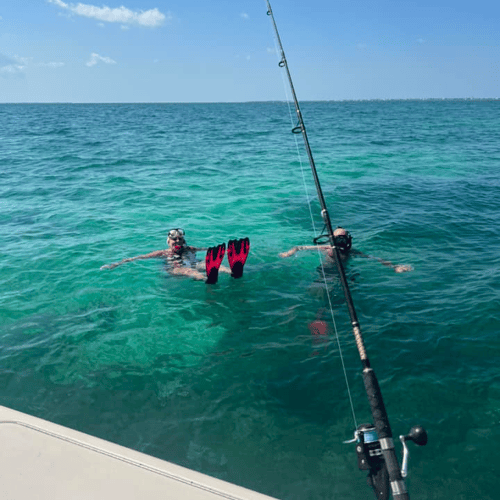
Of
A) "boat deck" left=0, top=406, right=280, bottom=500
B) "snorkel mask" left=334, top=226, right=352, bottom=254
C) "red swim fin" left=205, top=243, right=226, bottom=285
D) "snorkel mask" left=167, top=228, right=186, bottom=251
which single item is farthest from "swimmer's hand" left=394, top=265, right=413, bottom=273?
"boat deck" left=0, top=406, right=280, bottom=500

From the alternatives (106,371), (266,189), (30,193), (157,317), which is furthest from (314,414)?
(30,193)

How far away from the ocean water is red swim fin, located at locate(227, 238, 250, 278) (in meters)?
0.62

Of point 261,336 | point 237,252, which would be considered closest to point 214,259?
point 237,252

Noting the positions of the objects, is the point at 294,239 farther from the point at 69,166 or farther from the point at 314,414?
the point at 69,166

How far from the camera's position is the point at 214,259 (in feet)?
Result: 31.4

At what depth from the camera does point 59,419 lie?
6297 millimetres

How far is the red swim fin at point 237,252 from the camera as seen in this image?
31.8 ft

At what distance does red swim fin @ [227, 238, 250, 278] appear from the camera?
31.8ft

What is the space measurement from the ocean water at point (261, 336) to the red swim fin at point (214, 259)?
54 cm

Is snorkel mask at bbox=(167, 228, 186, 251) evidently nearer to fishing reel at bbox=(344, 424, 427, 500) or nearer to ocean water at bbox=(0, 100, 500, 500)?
ocean water at bbox=(0, 100, 500, 500)

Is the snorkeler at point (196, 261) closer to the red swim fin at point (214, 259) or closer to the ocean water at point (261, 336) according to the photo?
the red swim fin at point (214, 259)

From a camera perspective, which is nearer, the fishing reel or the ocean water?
the fishing reel

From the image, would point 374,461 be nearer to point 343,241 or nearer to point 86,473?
point 86,473

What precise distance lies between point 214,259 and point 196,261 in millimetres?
2081
